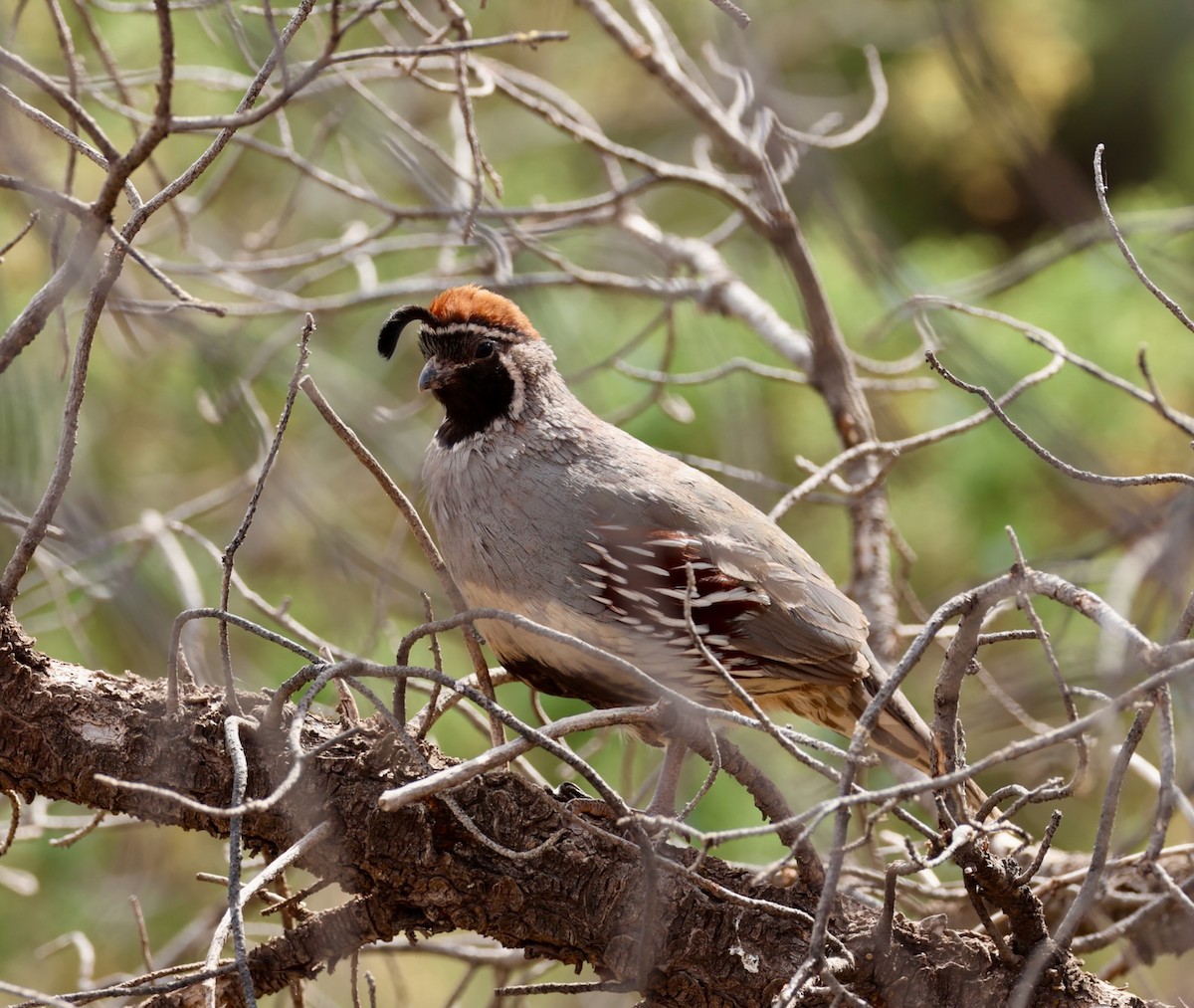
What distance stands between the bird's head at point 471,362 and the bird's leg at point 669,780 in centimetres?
91

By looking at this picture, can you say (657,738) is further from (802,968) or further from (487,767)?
(802,968)

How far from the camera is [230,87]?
156 inches

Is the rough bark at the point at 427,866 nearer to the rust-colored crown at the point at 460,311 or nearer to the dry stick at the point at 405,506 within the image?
the dry stick at the point at 405,506

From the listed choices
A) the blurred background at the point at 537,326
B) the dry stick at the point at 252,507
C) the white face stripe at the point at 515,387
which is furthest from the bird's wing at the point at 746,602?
the dry stick at the point at 252,507

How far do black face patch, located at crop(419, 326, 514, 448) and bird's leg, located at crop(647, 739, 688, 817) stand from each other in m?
0.93

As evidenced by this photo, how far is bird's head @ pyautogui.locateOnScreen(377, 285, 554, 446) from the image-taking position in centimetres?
311

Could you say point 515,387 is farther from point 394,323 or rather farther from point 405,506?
point 405,506

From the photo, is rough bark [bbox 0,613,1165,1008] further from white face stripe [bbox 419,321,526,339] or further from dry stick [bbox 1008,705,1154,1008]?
white face stripe [bbox 419,321,526,339]

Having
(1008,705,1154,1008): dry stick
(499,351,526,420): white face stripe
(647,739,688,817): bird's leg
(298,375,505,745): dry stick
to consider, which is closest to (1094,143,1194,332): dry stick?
(1008,705,1154,1008): dry stick

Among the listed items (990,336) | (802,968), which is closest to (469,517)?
(802,968)

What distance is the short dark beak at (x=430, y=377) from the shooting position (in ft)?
10.1

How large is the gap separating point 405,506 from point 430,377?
970mm

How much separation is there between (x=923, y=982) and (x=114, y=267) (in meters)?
1.72

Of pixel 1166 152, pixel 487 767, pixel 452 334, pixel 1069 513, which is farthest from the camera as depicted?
pixel 1166 152
